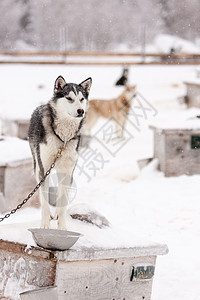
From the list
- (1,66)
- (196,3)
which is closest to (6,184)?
(196,3)

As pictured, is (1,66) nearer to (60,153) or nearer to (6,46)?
(6,46)

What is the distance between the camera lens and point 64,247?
2672mm

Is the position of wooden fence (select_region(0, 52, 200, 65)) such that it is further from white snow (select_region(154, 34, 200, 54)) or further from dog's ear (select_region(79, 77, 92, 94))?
dog's ear (select_region(79, 77, 92, 94))

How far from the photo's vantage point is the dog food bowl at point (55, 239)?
2.63 m

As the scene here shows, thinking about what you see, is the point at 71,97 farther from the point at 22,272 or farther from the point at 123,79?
the point at 123,79

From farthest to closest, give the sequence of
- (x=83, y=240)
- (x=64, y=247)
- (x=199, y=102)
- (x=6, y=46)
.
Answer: (x=6, y=46) → (x=199, y=102) → (x=83, y=240) → (x=64, y=247)

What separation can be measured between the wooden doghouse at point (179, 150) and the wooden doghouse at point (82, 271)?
12.2 ft

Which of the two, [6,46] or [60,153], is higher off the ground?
[6,46]

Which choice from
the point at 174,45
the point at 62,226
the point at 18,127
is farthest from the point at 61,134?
the point at 174,45

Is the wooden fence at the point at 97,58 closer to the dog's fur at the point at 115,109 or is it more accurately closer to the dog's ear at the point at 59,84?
the dog's fur at the point at 115,109

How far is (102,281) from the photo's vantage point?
9.50 feet

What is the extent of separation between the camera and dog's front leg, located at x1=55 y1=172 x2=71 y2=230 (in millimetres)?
3070

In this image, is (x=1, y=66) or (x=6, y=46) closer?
(x=6, y=46)

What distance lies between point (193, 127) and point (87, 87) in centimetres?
385
